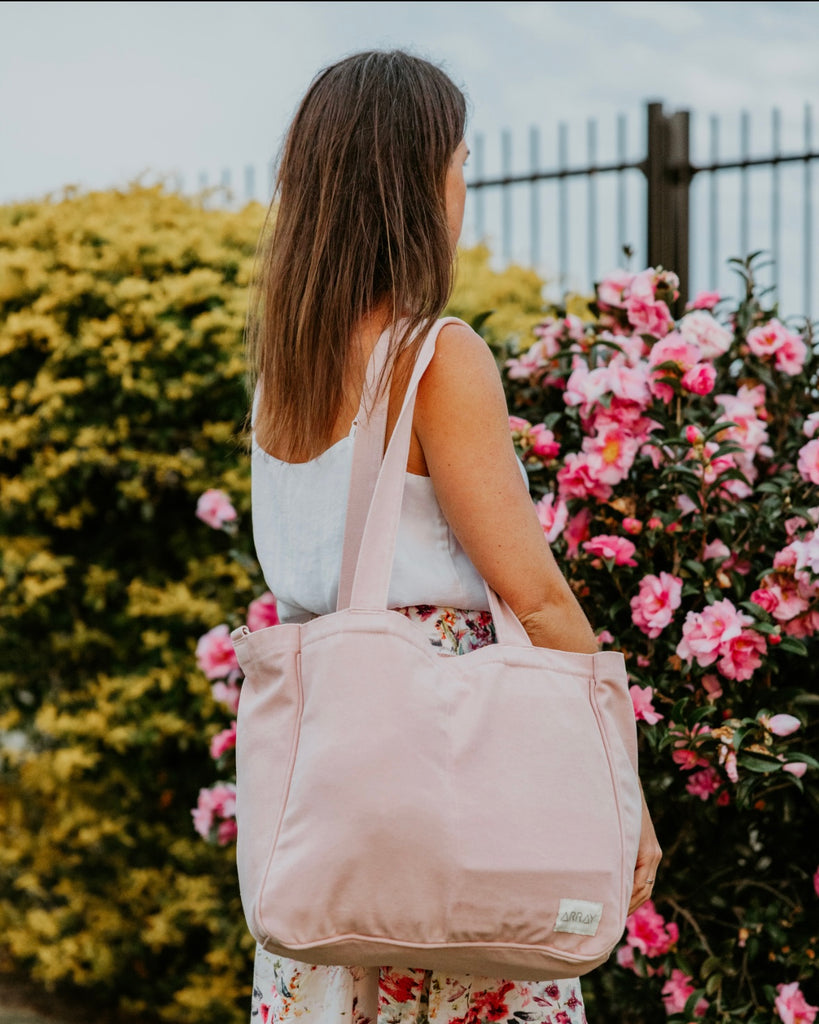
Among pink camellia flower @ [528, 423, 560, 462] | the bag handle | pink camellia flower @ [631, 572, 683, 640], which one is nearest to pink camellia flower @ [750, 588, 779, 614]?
pink camellia flower @ [631, 572, 683, 640]

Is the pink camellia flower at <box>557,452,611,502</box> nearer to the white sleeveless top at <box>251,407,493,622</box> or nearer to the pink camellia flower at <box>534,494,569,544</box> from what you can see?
the pink camellia flower at <box>534,494,569,544</box>

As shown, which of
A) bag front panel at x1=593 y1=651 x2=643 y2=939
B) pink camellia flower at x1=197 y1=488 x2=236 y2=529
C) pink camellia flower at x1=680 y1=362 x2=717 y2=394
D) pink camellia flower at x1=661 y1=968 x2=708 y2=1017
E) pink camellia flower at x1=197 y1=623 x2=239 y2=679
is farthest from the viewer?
pink camellia flower at x1=197 y1=488 x2=236 y2=529

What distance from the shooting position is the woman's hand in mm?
1474

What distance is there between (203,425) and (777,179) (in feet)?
9.22

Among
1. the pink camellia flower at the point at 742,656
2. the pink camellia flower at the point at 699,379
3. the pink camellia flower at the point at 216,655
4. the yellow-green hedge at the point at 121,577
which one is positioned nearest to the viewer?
the pink camellia flower at the point at 742,656

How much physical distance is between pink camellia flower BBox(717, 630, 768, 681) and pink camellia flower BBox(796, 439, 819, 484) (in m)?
0.31

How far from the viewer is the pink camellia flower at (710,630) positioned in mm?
1908

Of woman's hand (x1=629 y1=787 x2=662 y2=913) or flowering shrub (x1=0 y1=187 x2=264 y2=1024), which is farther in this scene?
flowering shrub (x1=0 y1=187 x2=264 y2=1024)

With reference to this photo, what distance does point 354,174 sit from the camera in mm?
1499

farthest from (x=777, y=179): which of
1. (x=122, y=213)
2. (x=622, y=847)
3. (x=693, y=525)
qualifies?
(x=622, y=847)

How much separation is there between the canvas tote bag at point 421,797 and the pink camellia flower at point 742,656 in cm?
63

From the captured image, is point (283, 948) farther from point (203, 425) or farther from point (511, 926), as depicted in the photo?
point (203, 425)

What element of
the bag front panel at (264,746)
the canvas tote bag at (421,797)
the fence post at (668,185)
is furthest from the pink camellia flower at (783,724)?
the fence post at (668,185)

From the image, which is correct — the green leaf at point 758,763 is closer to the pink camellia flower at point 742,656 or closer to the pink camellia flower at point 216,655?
the pink camellia flower at point 742,656
